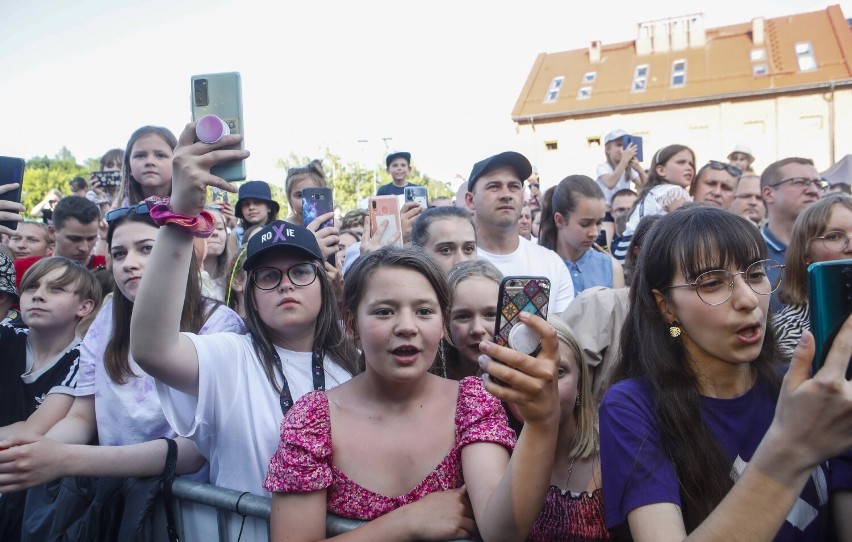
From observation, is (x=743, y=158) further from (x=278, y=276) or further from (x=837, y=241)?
(x=278, y=276)

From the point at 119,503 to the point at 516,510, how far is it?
6.14 ft

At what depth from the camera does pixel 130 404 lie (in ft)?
9.45

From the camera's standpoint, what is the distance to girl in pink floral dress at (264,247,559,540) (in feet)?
6.20

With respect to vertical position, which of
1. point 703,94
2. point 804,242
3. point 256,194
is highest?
point 703,94

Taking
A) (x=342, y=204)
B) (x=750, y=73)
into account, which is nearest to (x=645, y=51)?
(x=750, y=73)

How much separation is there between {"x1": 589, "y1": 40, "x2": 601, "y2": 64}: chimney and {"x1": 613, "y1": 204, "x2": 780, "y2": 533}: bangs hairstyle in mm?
44621

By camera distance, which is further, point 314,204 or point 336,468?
point 314,204

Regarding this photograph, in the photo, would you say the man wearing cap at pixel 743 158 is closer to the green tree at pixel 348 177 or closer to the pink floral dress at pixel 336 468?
the pink floral dress at pixel 336 468

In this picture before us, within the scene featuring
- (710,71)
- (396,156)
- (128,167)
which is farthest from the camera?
(710,71)

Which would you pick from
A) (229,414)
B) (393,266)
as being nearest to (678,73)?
(393,266)

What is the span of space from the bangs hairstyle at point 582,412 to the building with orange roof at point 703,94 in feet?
111

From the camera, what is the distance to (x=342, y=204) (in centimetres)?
3400

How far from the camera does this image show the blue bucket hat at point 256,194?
627 cm

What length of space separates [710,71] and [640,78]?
12.9ft
